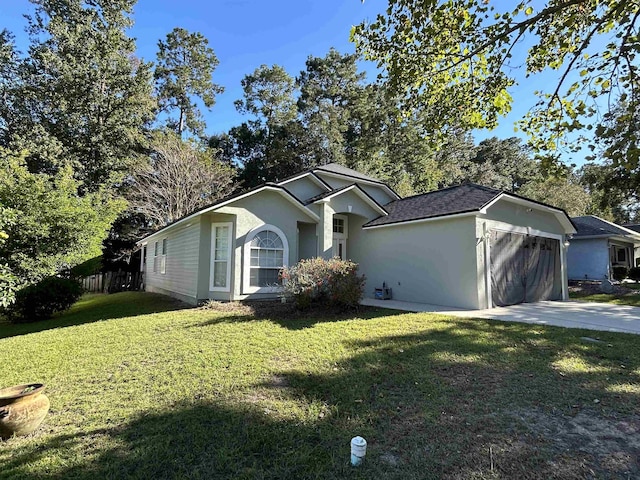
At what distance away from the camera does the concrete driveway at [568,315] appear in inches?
320

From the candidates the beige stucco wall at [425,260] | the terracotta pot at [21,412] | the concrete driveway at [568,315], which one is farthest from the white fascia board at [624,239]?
the terracotta pot at [21,412]

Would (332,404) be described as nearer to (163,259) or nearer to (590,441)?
(590,441)

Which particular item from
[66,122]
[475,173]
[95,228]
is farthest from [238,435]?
[475,173]

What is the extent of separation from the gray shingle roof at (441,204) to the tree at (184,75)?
23.4 metres

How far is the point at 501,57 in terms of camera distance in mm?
7266

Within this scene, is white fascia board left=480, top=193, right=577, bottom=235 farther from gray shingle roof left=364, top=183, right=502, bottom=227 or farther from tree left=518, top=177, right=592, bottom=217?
tree left=518, top=177, right=592, bottom=217

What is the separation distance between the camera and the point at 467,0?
676 centimetres

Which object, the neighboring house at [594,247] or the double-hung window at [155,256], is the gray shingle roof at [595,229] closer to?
the neighboring house at [594,247]

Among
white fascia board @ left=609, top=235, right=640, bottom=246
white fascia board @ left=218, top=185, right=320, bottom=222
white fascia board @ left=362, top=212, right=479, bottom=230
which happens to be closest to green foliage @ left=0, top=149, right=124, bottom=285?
white fascia board @ left=218, top=185, right=320, bottom=222

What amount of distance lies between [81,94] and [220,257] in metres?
19.3

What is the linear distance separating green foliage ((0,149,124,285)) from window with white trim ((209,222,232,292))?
17.1 feet

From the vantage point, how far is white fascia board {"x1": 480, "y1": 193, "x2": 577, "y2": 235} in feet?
36.1

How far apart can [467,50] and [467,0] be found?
0.91m

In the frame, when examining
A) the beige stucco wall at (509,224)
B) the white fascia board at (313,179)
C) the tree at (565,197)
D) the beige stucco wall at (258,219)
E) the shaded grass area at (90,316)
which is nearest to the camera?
the shaded grass area at (90,316)
